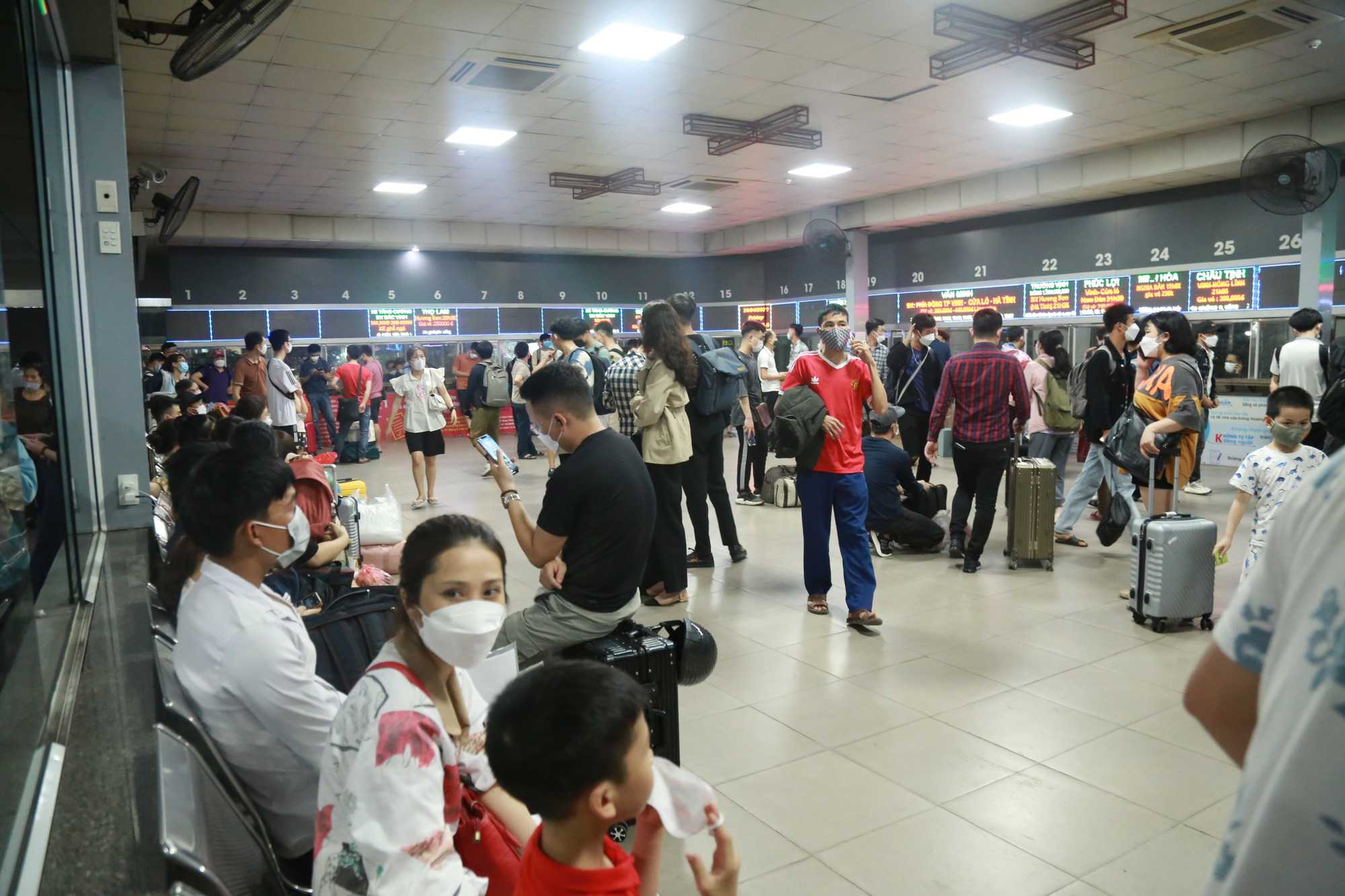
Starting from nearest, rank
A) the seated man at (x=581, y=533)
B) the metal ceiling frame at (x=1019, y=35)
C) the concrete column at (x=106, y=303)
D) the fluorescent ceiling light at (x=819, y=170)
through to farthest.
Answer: the seated man at (x=581, y=533) → the concrete column at (x=106, y=303) → the metal ceiling frame at (x=1019, y=35) → the fluorescent ceiling light at (x=819, y=170)

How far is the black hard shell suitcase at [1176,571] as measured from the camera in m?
4.41

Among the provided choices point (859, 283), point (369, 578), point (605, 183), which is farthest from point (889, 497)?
point (859, 283)

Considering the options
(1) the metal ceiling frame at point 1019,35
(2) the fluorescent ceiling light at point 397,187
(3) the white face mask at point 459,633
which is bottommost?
(3) the white face mask at point 459,633

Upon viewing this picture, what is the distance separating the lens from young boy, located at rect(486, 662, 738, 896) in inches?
45.8

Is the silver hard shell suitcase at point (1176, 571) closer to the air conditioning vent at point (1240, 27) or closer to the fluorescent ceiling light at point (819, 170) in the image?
the air conditioning vent at point (1240, 27)

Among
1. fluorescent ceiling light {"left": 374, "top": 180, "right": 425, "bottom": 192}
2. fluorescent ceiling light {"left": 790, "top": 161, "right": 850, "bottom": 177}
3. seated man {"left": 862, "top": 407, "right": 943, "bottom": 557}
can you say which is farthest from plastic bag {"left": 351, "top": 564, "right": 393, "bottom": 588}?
fluorescent ceiling light {"left": 790, "top": 161, "right": 850, "bottom": 177}

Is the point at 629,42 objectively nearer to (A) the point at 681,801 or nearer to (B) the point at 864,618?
(B) the point at 864,618

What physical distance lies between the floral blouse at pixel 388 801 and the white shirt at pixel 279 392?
7.71 metres

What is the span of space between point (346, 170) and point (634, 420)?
666cm

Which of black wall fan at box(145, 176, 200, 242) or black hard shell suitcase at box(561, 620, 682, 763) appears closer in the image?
black hard shell suitcase at box(561, 620, 682, 763)

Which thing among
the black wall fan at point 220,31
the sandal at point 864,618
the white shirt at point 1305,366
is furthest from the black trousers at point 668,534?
the white shirt at point 1305,366

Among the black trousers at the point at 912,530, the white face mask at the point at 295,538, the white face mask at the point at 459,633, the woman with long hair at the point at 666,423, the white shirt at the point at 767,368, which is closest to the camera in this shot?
the white face mask at the point at 459,633

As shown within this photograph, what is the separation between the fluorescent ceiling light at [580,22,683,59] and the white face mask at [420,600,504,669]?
5.36 m

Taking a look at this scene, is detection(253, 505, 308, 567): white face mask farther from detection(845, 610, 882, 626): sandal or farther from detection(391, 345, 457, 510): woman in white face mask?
detection(391, 345, 457, 510): woman in white face mask
